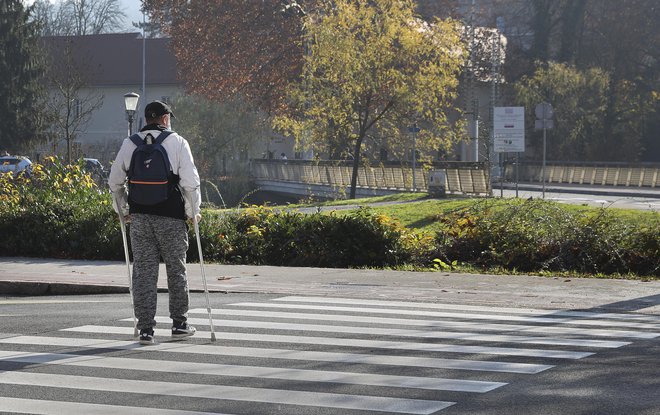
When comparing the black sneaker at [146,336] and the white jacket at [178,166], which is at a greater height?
the white jacket at [178,166]

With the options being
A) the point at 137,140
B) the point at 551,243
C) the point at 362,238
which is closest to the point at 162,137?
the point at 137,140

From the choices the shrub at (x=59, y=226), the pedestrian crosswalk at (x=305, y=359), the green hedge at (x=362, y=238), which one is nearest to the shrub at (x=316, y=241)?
the green hedge at (x=362, y=238)

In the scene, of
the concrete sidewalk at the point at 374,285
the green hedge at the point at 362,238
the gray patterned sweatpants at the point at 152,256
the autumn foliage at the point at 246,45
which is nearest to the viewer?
the gray patterned sweatpants at the point at 152,256

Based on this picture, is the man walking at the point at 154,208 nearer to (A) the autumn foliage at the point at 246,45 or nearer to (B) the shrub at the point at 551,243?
(B) the shrub at the point at 551,243

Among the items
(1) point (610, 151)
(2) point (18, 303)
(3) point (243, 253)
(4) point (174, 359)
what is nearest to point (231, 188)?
(1) point (610, 151)

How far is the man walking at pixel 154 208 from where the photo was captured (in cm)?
1034

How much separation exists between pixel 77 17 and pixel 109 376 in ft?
369

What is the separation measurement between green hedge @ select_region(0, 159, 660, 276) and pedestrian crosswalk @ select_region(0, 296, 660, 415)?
532cm

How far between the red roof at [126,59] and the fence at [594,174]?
3510cm

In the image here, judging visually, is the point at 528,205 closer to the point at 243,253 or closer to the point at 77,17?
the point at 243,253

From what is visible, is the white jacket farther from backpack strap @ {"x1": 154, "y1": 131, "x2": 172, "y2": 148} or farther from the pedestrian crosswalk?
the pedestrian crosswalk

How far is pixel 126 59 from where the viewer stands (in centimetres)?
9975

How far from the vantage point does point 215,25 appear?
54.6 metres

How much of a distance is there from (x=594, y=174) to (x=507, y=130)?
20.3 metres
